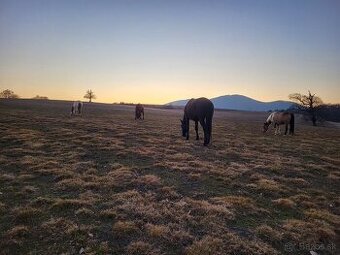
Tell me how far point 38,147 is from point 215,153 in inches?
364

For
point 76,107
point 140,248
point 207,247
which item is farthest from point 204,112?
point 76,107

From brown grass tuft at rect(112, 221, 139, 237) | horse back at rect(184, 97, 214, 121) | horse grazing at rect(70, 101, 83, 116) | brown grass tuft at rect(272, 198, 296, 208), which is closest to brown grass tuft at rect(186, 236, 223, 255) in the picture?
brown grass tuft at rect(112, 221, 139, 237)

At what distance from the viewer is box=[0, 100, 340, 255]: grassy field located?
21.3ft

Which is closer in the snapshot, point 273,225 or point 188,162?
point 273,225

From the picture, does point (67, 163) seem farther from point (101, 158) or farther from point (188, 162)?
point (188, 162)

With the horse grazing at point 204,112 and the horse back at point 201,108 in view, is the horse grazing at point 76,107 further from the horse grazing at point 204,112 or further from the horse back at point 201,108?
the horse grazing at point 204,112

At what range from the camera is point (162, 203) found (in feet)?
28.2

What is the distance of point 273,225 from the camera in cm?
767

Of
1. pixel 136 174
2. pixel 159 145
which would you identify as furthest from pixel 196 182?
pixel 159 145

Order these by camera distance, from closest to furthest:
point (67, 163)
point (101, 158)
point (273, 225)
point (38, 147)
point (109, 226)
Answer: point (109, 226), point (273, 225), point (67, 163), point (101, 158), point (38, 147)

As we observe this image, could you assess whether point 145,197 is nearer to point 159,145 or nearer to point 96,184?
point 96,184

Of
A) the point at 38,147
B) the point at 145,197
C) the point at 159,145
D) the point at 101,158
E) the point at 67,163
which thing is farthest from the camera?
the point at 159,145

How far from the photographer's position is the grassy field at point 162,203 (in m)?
6.50

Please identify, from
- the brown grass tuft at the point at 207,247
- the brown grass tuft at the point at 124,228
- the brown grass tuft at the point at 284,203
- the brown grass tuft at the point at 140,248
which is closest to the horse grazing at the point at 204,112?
the brown grass tuft at the point at 284,203
